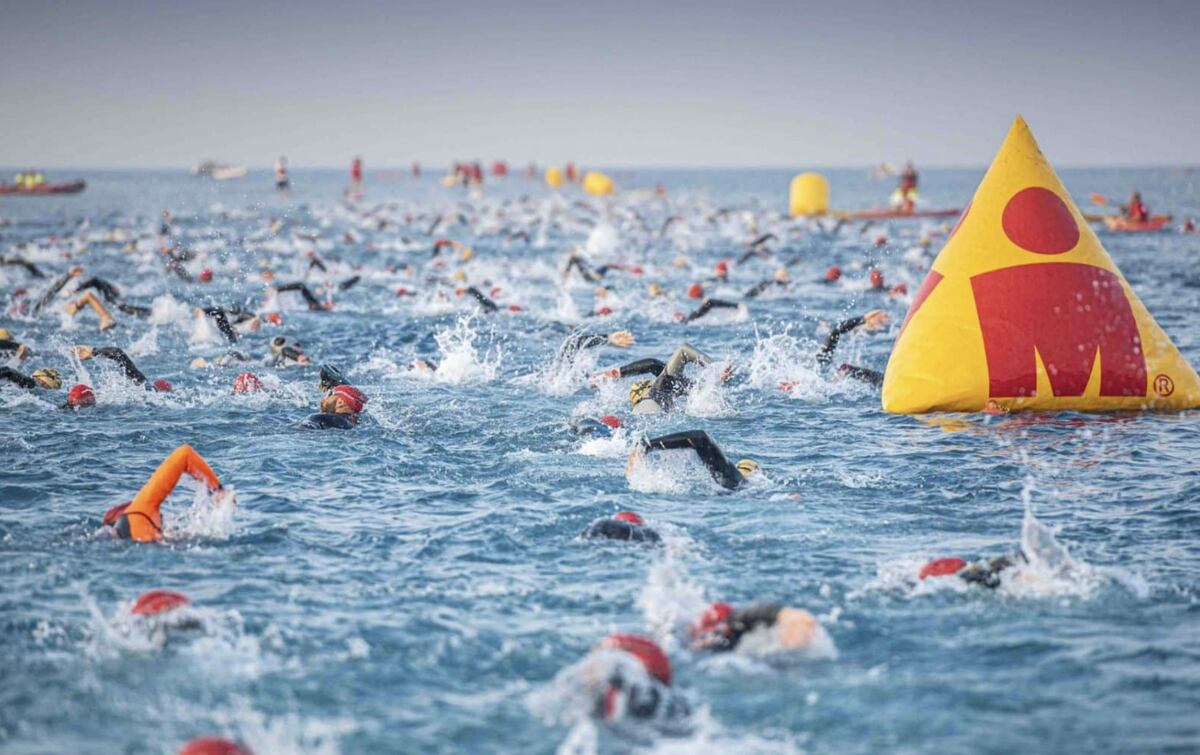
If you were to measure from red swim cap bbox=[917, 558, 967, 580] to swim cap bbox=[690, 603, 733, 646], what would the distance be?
5.50ft

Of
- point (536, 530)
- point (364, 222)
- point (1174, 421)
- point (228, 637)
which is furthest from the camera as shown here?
point (364, 222)

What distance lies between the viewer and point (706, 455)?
9.59 metres

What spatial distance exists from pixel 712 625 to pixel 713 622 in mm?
19

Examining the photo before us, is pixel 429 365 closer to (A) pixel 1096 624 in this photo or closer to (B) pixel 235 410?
(B) pixel 235 410

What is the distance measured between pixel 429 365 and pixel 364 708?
10098mm

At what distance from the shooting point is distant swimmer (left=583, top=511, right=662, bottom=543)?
27.8 feet

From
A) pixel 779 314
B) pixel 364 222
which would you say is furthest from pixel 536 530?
pixel 364 222

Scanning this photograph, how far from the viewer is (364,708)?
6062 mm

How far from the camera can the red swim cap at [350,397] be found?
1252cm

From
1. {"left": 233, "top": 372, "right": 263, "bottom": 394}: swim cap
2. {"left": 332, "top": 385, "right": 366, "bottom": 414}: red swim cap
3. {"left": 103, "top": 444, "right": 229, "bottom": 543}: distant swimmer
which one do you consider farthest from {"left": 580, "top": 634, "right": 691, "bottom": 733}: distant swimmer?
{"left": 233, "top": 372, "right": 263, "bottom": 394}: swim cap

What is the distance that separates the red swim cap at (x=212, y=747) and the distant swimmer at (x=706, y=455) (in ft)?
15.3

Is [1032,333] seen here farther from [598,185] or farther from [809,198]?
[598,185]

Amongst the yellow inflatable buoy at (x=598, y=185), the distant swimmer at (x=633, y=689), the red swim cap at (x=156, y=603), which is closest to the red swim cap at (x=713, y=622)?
the distant swimmer at (x=633, y=689)

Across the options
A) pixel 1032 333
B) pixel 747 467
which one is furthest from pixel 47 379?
pixel 1032 333
